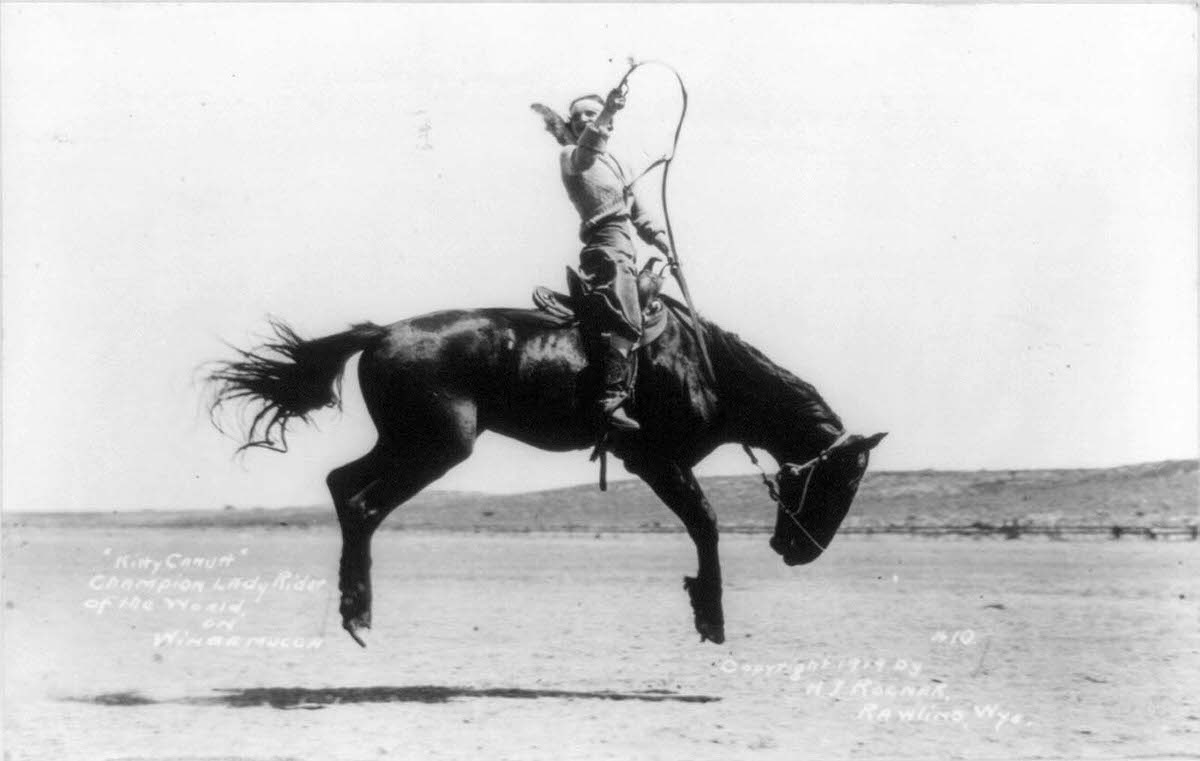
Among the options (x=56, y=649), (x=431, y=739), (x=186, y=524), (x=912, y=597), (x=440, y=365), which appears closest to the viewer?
(x=431, y=739)

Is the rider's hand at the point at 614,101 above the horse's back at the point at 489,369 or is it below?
above

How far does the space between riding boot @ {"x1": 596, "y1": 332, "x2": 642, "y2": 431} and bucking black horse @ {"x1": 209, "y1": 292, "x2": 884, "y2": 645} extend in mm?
148

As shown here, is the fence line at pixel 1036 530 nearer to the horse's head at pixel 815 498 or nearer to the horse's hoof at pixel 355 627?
the horse's head at pixel 815 498

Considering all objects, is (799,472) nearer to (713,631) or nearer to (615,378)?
(713,631)

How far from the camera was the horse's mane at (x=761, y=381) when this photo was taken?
30.7ft

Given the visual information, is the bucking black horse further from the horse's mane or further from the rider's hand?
the rider's hand

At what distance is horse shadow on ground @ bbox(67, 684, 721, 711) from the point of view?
29.0ft

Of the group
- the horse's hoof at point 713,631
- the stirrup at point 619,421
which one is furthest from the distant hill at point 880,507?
the stirrup at point 619,421

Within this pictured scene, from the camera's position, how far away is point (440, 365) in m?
9.02

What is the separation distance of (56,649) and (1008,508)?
23.2m

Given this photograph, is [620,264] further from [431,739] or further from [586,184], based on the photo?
[431,739]

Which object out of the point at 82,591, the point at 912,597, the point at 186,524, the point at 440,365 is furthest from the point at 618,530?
the point at 440,365

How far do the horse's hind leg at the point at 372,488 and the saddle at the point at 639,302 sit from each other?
85 centimetres

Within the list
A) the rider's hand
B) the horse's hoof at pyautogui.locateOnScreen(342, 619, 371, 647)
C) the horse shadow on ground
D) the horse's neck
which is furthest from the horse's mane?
the horse's hoof at pyautogui.locateOnScreen(342, 619, 371, 647)
